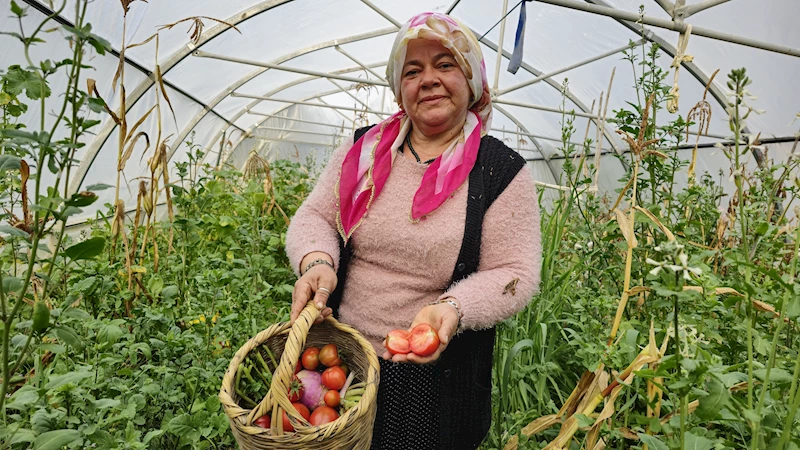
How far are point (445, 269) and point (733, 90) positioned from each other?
68cm

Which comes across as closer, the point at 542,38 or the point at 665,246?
A: the point at 665,246

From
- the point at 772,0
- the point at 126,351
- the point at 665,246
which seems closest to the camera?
the point at 665,246

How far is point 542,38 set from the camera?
586cm

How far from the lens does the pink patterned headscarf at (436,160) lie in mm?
1171

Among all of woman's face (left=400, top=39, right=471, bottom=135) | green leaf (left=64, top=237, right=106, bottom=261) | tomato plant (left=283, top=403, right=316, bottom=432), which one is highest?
woman's face (left=400, top=39, right=471, bottom=135)

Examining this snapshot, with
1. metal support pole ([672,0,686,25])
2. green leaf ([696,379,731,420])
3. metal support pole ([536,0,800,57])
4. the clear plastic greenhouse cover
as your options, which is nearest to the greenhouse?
green leaf ([696,379,731,420])

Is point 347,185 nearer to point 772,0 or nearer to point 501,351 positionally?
point 501,351

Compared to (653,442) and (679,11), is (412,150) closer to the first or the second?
(653,442)

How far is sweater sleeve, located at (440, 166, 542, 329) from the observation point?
111 cm

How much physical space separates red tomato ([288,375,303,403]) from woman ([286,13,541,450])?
0.15 metres

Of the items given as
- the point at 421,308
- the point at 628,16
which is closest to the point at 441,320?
the point at 421,308

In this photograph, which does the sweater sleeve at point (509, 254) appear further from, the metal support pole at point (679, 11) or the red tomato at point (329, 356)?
the metal support pole at point (679, 11)

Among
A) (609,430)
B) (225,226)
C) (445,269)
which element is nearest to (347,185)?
(445,269)

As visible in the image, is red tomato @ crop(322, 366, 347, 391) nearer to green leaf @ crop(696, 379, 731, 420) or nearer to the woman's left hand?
the woman's left hand
